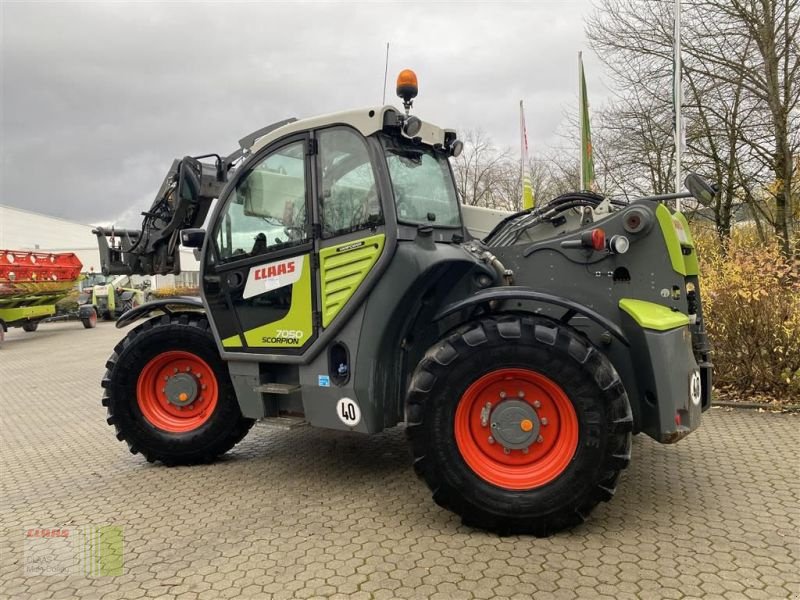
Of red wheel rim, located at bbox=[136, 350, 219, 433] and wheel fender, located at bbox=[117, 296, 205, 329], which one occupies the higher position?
wheel fender, located at bbox=[117, 296, 205, 329]

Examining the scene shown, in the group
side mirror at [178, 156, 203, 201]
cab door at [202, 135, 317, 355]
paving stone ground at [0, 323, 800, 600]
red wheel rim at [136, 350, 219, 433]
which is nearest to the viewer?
paving stone ground at [0, 323, 800, 600]

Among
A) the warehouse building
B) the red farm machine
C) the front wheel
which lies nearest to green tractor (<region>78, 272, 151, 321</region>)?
the front wheel

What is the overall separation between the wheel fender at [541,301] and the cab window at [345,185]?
0.82 metres

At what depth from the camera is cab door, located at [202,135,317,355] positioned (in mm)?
4219

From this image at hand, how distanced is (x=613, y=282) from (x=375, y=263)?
5.03 ft

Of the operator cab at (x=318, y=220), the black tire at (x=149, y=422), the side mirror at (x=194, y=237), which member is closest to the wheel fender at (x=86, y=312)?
the black tire at (x=149, y=422)

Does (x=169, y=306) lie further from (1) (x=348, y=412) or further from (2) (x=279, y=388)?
(1) (x=348, y=412)

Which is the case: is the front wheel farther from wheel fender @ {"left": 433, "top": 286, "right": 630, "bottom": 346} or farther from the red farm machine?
wheel fender @ {"left": 433, "top": 286, "right": 630, "bottom": 346}

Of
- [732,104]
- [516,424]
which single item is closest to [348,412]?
[516,424]

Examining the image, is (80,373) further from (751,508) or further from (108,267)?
(751,508)

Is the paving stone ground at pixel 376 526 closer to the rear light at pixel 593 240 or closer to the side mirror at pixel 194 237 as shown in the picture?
the rear light at pixel 593 240

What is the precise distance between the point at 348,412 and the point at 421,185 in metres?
1.69

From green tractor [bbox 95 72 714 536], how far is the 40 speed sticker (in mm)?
12

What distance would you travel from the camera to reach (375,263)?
3.88 meters
